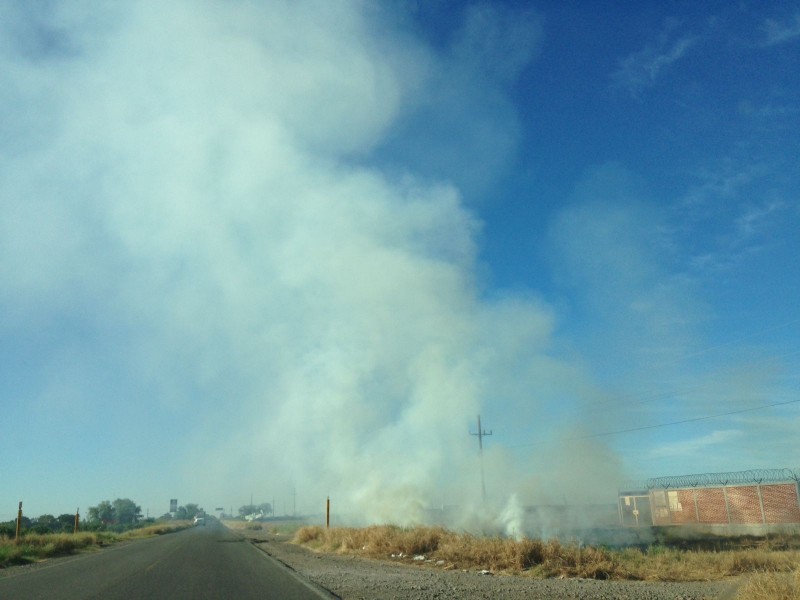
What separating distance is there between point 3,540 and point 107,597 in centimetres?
3183

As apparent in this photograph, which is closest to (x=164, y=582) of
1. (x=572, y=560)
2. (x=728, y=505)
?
(x=572, y=560)

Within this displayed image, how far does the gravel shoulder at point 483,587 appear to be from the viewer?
14.5 metres

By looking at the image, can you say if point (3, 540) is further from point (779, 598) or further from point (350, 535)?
point (779, 598)

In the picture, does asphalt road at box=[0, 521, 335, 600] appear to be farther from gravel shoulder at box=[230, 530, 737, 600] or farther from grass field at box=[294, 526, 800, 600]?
grass field at box=[294, 526, 800, 600]

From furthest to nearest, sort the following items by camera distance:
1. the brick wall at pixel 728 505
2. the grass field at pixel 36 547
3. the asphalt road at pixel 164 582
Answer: the brick wall at pixel 728 505, the grass field at pixel 36 547, the asphalt road at pixel 164 582

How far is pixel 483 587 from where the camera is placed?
16.2 meters

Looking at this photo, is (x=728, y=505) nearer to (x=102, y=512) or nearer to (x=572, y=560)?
(x=572, y=560)

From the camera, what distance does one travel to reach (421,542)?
89.7 ft

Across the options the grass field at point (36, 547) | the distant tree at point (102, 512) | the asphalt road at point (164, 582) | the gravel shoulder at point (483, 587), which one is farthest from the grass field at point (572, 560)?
the distant tree at point (102, 512)

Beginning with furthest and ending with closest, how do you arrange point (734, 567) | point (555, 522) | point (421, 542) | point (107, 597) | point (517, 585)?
point (555, 522), point (421, 542), point (734, 567), point (517, 585), point (107, 597)

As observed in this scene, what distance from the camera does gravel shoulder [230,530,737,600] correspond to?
571 inches

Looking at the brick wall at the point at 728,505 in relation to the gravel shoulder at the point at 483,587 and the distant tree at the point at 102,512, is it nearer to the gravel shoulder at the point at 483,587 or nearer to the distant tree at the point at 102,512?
the gravel shoulder at the point at 483,587

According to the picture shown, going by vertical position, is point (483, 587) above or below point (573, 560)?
below

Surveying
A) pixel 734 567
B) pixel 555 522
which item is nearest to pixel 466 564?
pixel 734 567
